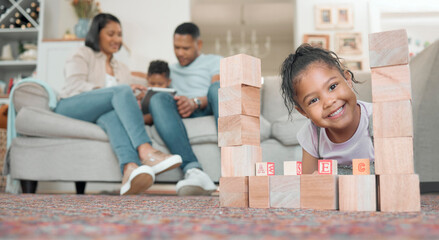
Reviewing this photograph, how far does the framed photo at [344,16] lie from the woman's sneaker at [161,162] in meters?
2.73

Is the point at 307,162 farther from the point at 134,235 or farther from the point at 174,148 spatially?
the point at 134,235

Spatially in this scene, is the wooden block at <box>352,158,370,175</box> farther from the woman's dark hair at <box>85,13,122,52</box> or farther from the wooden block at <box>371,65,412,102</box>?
the woman's dark hair at <box>85,13,122,52</box>

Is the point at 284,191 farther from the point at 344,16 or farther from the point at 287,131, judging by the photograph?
the point at 344,16

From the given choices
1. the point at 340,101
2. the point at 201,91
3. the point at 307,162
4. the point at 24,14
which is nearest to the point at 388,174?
the point at 340,101

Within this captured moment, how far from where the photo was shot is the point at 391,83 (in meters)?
0.64

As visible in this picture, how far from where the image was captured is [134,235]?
0.34 metres

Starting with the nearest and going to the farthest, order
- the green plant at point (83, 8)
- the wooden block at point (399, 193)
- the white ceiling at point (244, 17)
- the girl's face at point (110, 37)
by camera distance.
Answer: the wooden block at point (399, 193)
the girl's face at point (110, 37)
the green plant at point (83, 8)
the white ceiling at point (244, 17)

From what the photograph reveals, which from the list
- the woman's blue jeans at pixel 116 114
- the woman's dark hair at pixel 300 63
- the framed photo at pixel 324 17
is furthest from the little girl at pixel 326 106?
the framed photo at pixel 324 17

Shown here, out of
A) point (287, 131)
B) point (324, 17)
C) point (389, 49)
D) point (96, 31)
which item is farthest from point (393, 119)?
point (324, 17)

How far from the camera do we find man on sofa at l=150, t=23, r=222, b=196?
55.7 inches

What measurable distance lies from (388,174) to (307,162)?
43 centimetres

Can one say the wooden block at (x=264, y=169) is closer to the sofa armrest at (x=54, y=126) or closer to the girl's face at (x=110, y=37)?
the sofa armrest at (x=54, y=126)

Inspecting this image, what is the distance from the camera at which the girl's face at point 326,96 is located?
845 mm

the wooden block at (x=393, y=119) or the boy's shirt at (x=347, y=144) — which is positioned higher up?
the wooden block at (x=393, y=119)
